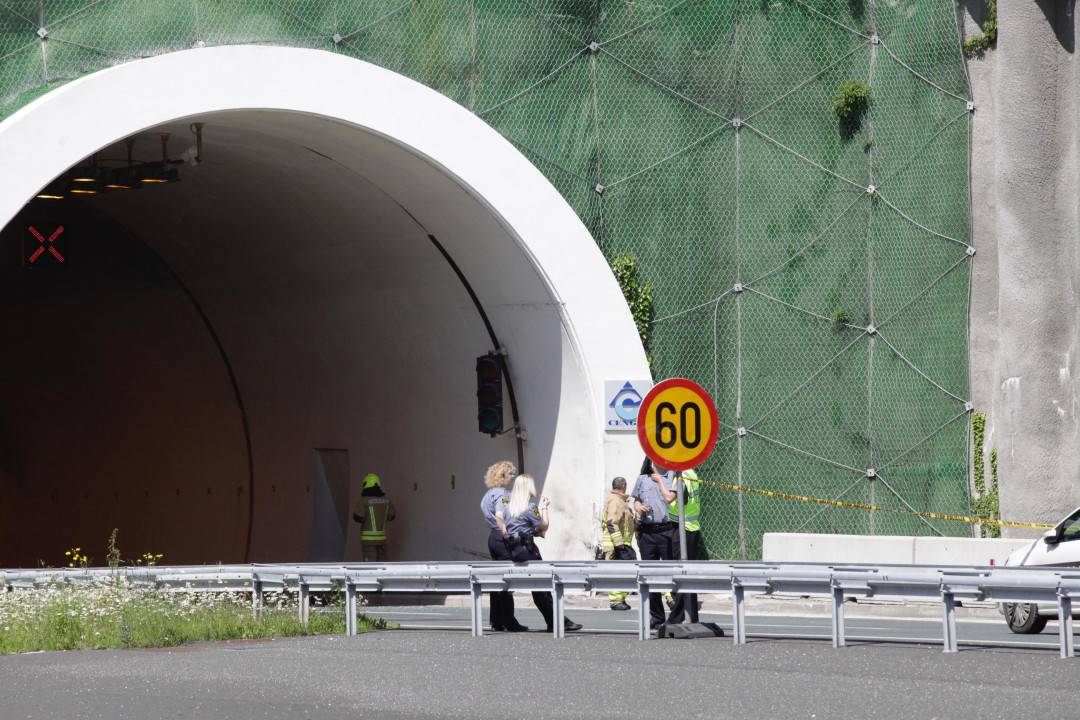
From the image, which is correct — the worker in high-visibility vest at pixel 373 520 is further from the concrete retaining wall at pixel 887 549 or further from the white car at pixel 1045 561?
the white car at pixel 1045 561

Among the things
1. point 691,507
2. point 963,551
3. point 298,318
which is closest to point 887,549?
point 963,551

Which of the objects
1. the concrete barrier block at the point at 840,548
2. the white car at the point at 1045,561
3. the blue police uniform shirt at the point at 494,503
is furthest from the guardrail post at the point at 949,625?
the concrete barrier block at the point at 840,548

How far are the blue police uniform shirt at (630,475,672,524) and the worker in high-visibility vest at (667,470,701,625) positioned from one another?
6.6 inches

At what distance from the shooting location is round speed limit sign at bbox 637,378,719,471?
14.8 metres

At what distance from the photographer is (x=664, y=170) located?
76.0 ft

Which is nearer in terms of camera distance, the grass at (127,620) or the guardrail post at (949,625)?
the guardrail post at (949,625)

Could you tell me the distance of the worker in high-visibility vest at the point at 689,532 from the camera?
1535 centimetres

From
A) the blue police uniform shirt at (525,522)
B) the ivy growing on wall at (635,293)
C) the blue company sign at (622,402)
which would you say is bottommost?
the blue police uniform shirt at (525,522)

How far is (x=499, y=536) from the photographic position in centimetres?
1636

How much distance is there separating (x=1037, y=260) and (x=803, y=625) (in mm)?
7111

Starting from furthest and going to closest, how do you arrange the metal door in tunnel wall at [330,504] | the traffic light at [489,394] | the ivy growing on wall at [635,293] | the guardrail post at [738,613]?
the metal door in tunnel wall at [330,504]
the ivy growing on wall at [635,293]
the traffic light at [489,394]
the guardrail post at [738,613]

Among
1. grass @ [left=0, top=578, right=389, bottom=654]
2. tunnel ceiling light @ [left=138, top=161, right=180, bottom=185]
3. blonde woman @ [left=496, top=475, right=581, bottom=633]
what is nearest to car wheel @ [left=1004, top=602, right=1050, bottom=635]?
blonde woman @ [left=496, top=475, right=581, bottom=633]

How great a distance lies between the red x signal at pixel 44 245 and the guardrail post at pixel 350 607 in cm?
729

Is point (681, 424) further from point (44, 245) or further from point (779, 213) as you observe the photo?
point (44, 245)
